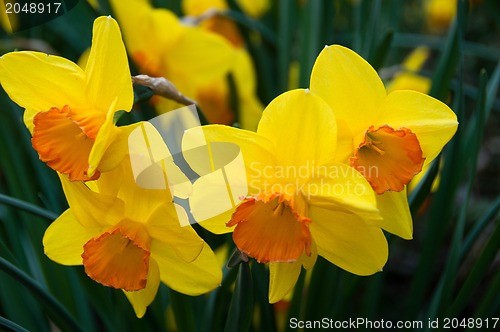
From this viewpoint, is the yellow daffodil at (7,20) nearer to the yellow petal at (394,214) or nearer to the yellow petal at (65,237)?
the yellow petal at (65,237)

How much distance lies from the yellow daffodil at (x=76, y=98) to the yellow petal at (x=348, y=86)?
0.25 meters

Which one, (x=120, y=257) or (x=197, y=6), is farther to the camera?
(x=197, y=6)

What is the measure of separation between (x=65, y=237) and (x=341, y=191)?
425 millimetres

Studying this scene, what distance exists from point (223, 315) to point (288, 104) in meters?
0.57

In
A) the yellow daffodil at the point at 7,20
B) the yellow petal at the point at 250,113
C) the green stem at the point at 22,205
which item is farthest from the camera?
the yellow petal at the point at 250,113

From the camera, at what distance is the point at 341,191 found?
30.3 inches

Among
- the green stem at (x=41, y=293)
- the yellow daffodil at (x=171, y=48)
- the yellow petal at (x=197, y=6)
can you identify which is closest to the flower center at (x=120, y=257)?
the green stem at (x=41, y=293)

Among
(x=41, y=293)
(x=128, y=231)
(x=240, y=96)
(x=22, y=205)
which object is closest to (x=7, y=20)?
(x=240, y=96)

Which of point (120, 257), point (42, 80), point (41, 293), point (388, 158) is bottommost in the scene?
point (41, 293)

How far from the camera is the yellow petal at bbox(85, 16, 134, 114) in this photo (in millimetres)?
815

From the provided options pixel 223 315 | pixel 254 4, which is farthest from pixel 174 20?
pixel 223 315

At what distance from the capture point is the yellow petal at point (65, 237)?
934 millimetres

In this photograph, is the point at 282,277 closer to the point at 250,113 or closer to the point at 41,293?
the point at 41,293

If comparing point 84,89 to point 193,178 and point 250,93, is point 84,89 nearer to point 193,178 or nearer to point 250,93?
point 193,178
